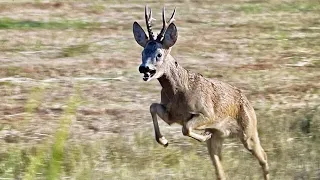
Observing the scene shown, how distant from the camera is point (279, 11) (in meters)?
24.9

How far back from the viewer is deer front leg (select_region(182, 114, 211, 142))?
7.43 meters

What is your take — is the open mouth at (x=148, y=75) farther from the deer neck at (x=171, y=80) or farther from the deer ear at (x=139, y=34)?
the deer neck at (x=171, y=80)

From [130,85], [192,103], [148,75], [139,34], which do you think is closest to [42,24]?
[130,85]

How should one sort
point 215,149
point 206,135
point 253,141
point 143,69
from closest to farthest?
point 143,69
point 206,135
point 215,149
point 253,141

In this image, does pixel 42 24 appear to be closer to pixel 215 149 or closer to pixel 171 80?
pixel 215 149

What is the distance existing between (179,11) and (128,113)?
41.6 feet

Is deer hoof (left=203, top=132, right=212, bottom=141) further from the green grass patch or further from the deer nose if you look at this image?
the green grass patch

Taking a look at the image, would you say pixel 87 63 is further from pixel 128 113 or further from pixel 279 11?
pixel 279 11

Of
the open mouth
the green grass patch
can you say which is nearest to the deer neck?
the open mouth

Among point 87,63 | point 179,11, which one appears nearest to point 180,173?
point 87,63

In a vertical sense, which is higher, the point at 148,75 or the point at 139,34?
the point at 139,34

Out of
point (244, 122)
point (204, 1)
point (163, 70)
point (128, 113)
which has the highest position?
point (163, 70)

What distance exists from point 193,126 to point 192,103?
12.7 inches

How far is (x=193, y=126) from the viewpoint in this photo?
7488mm
